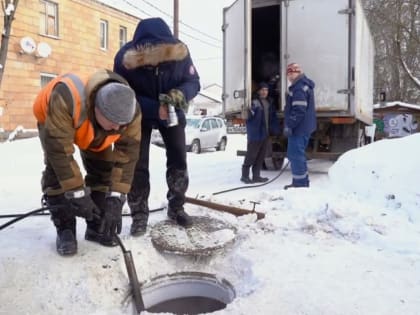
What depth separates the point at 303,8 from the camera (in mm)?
6402

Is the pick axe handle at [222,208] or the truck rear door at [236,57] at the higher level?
the truck rear door at [236,57]

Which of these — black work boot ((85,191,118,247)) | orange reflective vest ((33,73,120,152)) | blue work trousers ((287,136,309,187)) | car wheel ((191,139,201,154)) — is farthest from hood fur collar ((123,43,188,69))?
car wheel ((191,139,201,154))

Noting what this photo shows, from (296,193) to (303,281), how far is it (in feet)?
6.28

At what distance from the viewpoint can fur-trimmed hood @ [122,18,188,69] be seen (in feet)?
10.5

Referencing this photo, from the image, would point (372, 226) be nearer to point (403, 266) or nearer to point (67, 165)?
point (403, 266)

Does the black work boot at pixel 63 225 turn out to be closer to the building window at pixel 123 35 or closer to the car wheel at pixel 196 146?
the car wheel at pixel 196 146

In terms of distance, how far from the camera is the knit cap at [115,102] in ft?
8.15

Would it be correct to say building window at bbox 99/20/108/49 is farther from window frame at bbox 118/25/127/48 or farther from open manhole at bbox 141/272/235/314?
open manhole at bbox 141/272/235/314

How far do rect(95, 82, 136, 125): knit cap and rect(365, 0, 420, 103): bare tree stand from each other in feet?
74.3

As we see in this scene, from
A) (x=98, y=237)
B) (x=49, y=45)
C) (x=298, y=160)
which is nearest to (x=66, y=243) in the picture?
(x=98, y=237)

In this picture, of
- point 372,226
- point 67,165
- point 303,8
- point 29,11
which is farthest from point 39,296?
point 29,11

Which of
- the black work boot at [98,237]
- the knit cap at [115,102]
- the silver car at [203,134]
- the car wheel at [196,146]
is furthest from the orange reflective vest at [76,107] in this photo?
the car wheel at [196,146]

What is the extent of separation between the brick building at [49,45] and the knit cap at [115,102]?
49.5ft

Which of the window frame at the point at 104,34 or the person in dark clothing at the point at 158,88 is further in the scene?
the window frame at the point at 104,34
